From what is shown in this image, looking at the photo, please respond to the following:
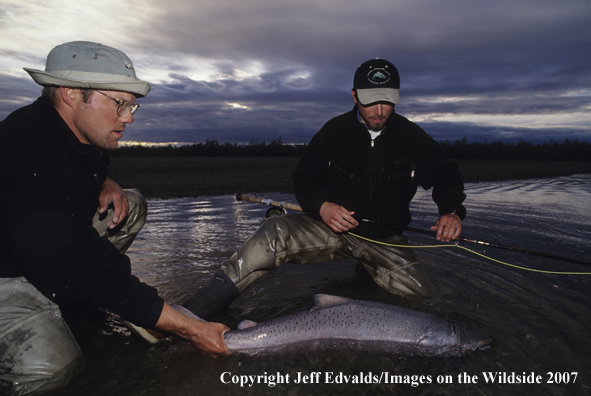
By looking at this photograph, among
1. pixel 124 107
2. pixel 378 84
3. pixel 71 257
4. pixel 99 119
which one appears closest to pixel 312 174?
pixel 378 84

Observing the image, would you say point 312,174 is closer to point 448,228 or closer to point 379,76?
point 379,76

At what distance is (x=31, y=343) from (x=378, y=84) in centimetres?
364

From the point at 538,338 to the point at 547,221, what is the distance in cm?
469

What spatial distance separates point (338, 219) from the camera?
3.41 meters

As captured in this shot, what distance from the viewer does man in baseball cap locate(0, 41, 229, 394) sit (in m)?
1.94

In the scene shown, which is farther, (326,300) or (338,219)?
(338,219)

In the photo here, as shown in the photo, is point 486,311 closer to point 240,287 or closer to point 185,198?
point 240,287

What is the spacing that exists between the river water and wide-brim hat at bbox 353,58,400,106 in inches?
81.7

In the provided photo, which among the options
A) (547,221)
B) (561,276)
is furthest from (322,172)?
(547,221)

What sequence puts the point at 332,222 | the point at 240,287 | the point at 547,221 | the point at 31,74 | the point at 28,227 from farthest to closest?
the point at 547,221, the point at 332,222, the point at 240,287, the point at 31,74, the point at 28,227

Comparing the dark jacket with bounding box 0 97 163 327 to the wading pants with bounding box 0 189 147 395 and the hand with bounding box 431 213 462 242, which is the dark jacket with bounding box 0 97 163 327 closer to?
the wading pants with bounding box 0 189 147 395

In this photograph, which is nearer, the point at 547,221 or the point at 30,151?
the point at 30,151

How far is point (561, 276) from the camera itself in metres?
4.13

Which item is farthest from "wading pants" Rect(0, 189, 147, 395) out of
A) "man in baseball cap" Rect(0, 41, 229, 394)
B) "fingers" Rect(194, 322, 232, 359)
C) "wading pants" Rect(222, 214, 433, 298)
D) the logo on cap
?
the logo on cap
